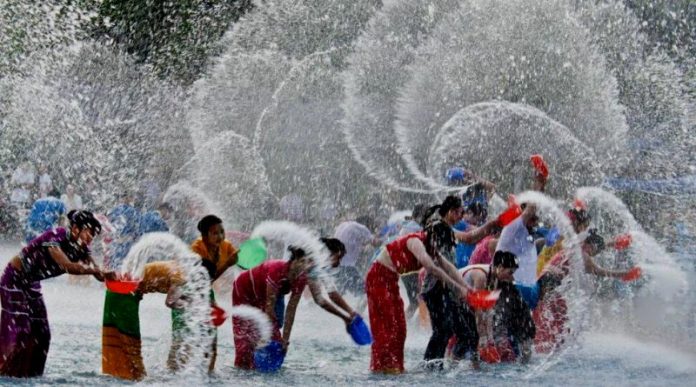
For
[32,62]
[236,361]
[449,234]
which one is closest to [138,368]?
[236,361]

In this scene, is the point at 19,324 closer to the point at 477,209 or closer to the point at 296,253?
the point at 296,253

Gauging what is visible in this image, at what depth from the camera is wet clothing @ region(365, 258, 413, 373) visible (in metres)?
9.74

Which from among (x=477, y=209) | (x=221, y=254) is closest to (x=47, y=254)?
(x=221, y=254)

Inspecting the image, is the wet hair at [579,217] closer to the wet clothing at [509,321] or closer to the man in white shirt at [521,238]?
the man in white shirt at [521,238]

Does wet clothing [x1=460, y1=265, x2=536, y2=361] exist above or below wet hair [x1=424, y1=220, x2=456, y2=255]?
below

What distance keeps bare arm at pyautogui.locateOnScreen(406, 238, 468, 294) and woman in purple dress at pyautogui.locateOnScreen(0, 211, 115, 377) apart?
7.35 feet

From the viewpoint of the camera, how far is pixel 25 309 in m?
8.65

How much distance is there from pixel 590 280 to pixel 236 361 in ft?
16.9

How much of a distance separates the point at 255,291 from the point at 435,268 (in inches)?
52.8

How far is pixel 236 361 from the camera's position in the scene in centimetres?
977

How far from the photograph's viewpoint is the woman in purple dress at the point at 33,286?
8.45 metres

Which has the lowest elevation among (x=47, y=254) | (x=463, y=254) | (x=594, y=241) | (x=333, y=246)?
(x=47, y=254)

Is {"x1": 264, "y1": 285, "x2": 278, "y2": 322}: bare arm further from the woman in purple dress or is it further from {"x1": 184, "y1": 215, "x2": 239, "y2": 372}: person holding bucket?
the woman in purple dress

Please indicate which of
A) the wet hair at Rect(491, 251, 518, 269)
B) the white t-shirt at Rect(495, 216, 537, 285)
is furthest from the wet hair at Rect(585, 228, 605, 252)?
the wet hair at Rect(491, 251, 518, 269)
